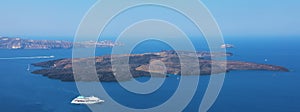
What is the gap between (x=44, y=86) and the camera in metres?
11.8

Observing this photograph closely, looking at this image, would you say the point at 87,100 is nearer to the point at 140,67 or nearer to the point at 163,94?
the point at 163,94

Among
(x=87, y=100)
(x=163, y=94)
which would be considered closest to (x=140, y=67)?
(x=163, y=94)

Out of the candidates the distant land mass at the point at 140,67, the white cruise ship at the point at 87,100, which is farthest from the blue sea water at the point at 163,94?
the distant land mass at the point at 140,67

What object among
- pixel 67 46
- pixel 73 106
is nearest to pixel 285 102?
pixel 73 106

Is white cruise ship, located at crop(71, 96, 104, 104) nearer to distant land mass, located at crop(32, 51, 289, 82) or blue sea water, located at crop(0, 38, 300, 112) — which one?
blue sea water, located at crop(0, 38, 300, 112)

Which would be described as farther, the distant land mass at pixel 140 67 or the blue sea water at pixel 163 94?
the distant land mass at pixel 140 67

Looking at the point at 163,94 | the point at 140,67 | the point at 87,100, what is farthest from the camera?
the point at 140,67

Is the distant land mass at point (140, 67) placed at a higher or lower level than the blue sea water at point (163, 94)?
higher

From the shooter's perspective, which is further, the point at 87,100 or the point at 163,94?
the point at 163,94

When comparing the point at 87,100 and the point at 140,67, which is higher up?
the point at 140,67

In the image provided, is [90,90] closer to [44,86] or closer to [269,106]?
[44,86]

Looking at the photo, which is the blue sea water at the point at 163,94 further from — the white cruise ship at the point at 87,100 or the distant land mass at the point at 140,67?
the distant land mass at the point at 140,67

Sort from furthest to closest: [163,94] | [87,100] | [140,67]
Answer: [140,67]
[163,94]
[87,100]

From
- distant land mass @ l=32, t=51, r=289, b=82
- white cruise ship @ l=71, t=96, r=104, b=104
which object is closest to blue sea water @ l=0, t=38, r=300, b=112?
white cruise ship @ l=71, t=96, r=104, b=104
